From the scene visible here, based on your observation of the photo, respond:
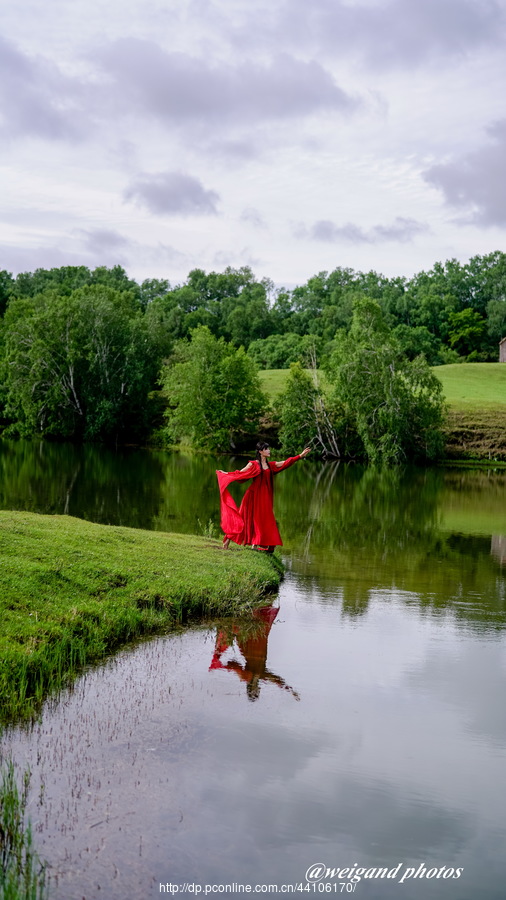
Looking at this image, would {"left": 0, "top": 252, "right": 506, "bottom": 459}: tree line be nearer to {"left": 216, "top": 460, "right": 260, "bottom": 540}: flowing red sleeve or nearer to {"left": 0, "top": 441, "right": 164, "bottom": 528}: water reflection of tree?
{"left": 0, "top": 441, "right": 164, "bottom": 528}: water reflection of tree

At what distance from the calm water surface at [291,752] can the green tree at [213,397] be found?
2142 inches

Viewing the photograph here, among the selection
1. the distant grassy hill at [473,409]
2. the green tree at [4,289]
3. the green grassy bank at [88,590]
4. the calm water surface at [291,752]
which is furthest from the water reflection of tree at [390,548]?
the green tree at [4,289]

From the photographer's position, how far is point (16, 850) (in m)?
6.55

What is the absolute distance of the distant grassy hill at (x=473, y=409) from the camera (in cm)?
6738

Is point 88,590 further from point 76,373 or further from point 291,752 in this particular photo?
point 76,373

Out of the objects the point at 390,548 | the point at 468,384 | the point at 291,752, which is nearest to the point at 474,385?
the point at 468,384

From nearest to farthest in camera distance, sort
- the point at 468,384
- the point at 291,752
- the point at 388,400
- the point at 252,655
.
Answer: the point at 291,752
the point at 252,655
the point at 388,400
the point at 468,384

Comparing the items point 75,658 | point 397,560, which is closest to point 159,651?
point 75,658

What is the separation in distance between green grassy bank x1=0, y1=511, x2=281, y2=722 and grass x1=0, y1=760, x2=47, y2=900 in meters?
1.92

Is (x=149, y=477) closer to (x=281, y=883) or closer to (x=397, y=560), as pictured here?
(x=397, y=560)

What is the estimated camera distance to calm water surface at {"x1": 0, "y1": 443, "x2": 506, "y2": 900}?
6.75 metres

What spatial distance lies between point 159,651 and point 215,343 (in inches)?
2627

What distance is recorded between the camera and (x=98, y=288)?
282 ft

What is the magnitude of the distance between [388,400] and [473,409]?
12.9 metres
